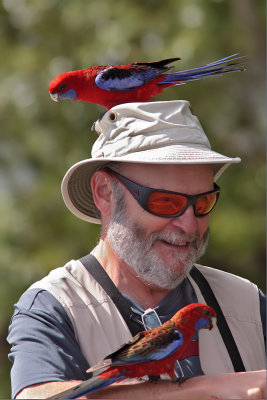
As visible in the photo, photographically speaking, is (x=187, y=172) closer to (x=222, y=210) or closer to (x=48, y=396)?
(x=48, y=396)

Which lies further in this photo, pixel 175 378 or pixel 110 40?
pixel 110 40

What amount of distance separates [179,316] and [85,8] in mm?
6962

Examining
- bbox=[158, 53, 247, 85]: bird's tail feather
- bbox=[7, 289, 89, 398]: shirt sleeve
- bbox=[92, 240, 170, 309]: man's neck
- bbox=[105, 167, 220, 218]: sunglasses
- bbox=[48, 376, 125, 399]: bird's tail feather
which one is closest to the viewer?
bbox=[48, 376, 125, 399]: bird's tail feather

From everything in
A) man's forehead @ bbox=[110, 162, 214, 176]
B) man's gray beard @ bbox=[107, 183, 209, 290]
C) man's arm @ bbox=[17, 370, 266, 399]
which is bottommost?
man's arm @ bbox=[17, 370, 266, 399]

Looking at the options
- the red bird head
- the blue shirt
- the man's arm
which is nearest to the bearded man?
the blue shirt

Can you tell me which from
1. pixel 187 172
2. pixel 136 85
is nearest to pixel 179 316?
pixel 187 172

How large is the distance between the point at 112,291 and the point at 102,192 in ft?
1.36

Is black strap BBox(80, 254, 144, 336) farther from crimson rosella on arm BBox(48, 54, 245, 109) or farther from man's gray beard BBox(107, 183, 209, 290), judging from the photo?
crimson rosella on arm BBox(48, 54, 245, 109)

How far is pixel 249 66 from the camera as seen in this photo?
27.4 feet

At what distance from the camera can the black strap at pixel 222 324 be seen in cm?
238

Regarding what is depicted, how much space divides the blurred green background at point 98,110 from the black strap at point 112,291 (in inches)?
197

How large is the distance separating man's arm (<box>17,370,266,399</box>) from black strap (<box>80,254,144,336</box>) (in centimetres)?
32

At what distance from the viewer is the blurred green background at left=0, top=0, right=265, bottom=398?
7641 mm

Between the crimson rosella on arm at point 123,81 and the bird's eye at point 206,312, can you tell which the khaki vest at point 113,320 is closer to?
the bird's eye at point 206,312
